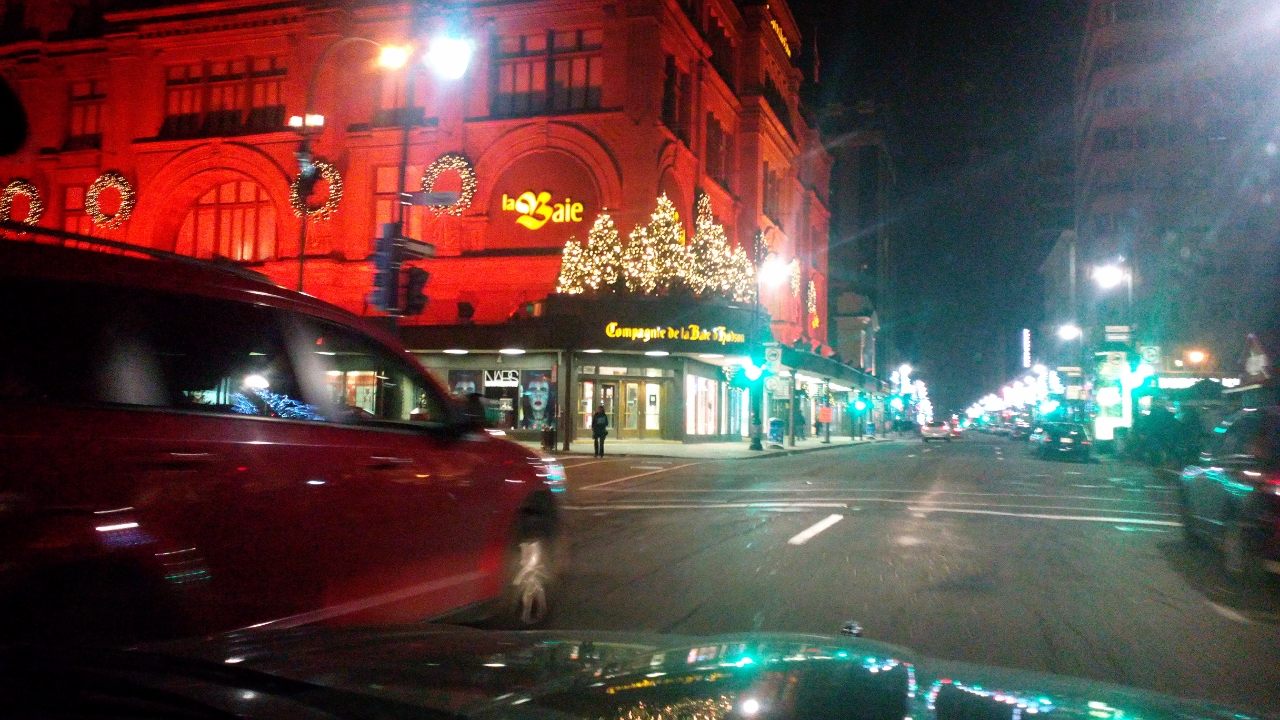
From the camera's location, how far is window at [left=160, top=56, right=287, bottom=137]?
4306 centimetres

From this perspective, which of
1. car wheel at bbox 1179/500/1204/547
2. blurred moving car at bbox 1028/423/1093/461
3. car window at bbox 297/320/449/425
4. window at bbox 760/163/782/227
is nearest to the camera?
car window at bbox 297/320/449/425

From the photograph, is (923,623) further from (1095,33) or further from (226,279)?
(1095,33)

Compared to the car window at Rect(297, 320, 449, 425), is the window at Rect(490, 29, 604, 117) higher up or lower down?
higher up

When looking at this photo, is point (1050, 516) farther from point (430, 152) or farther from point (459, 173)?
point (430, 152)

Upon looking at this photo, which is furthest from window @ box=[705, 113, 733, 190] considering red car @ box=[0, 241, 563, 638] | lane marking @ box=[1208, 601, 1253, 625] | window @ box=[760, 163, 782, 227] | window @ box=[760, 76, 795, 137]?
red car @ box=[0, 241, 563, 638]

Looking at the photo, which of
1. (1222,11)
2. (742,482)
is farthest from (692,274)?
(1222,11)

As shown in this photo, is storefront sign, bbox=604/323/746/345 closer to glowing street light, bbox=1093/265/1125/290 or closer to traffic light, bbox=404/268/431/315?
traffic light, bbox=404/268/431/315

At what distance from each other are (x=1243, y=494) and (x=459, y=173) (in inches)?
1381

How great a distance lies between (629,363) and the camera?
42250 millimetres

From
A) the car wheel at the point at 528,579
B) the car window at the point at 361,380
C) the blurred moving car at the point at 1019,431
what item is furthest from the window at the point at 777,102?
the car window at the point at 361,380

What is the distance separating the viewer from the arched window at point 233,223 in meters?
42.9

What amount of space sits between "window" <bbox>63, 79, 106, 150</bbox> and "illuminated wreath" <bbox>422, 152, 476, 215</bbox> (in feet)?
52.6

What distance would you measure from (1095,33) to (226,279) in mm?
88593

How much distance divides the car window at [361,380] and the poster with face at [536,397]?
34299 millimetres
